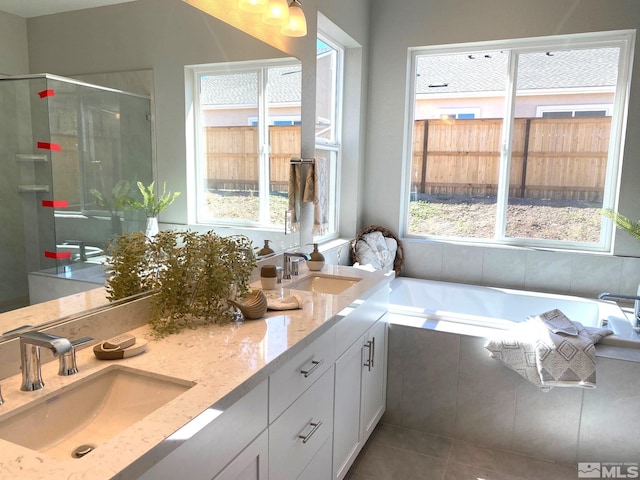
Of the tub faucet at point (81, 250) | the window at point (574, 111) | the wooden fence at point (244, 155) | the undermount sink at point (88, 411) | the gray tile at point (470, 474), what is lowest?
the gray tile at point (470, 474)

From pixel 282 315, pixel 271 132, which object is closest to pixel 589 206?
pixel 271 132

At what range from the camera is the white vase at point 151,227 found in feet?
5.72

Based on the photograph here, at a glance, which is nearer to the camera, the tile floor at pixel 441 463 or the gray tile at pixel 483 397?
the tile floor at pixel 441 463

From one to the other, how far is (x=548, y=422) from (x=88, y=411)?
7.31 feet

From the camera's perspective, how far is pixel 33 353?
3.92 feet

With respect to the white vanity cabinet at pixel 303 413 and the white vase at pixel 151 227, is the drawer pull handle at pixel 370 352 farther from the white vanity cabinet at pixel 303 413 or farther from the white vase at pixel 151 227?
the white vase at pixel 151 227

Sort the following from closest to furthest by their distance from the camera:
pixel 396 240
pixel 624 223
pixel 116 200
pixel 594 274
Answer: pixel 116 200 → pixel 624 223 → pixel 594 274 → pixel 396 240

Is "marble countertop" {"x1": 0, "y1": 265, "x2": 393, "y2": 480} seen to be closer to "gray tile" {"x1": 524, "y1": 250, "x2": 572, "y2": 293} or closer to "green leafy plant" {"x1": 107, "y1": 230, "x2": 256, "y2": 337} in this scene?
"green leafy plant" {"x1": 107, "y1": 230, "x2": 256, "y2": 337}

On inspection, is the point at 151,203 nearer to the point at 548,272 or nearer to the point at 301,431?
the point at 301,431

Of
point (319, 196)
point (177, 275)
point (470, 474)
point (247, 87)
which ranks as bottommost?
point (470, 474)

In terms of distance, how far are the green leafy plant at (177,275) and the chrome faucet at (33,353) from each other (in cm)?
43

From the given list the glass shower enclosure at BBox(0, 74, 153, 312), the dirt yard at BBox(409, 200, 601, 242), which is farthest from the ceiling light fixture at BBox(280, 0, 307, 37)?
the dirt yard at BBox(409, 200, 601, 242)

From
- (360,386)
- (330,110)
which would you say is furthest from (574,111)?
(360,386)

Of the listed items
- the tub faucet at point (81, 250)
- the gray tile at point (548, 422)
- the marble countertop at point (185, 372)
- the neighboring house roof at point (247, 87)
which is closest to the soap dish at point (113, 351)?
the marble countertop at point (185, 372)
